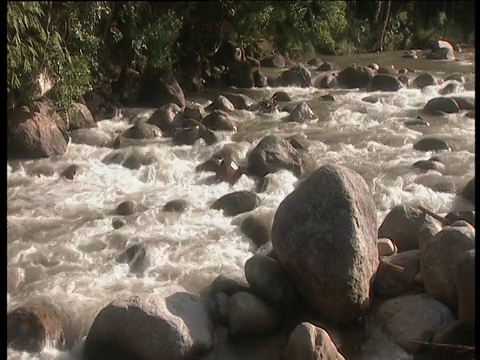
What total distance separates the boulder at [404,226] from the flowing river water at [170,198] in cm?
93

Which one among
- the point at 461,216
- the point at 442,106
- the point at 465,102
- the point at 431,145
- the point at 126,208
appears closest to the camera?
the point at 461,216

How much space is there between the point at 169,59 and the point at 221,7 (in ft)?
5.19

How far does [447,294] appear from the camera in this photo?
16.7ft

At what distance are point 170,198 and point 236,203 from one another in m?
0.90

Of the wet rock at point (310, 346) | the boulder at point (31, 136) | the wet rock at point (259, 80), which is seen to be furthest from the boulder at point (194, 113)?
the wet rock at point (310, 346)

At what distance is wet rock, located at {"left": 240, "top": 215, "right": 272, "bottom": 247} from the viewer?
6.66 m

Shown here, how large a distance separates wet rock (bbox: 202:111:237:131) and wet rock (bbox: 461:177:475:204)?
424cm

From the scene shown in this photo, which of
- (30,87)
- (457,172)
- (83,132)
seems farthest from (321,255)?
(83,132)

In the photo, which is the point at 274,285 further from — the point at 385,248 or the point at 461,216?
the point at 461,216

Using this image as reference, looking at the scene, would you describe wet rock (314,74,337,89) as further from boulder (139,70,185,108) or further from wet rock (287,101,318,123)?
boulder (139,70,185,108)

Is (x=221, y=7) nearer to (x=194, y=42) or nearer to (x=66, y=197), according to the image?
(x=194, y=42)

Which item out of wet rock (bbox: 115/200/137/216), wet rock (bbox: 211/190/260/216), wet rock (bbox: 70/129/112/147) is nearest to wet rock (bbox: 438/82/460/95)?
wet rock (bbox: 70/129/112/147)

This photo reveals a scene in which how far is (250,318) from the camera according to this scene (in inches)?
199

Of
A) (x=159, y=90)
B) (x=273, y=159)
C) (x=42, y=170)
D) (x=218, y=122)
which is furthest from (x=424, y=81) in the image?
(x=42, y=170)
